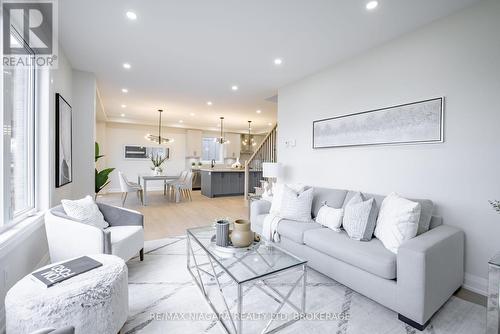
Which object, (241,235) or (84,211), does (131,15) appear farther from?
(241,235)

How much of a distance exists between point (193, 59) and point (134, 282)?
→ 3.03m

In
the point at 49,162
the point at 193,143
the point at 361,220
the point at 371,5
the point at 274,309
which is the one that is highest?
the point at 371,5

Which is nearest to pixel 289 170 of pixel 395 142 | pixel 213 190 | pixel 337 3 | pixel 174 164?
pixel 395 142

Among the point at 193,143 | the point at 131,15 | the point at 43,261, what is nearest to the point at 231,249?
the point at 43,261

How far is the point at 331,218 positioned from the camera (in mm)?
2623

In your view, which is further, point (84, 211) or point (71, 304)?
point (84, 211)

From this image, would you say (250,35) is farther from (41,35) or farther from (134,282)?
(134,282)

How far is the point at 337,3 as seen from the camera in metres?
2.23

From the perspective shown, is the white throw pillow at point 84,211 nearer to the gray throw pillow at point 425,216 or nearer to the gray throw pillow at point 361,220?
the gray throw pillow at point 361,220

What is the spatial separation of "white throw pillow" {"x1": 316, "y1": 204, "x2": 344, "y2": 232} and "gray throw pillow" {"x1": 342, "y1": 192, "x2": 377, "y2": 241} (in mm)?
135

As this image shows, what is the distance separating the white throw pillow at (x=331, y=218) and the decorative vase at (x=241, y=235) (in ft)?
3.35

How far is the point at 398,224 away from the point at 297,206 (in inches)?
45.3

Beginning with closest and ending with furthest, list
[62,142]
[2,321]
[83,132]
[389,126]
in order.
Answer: [2,321] → [389,126] → [62,142] → [83,132]

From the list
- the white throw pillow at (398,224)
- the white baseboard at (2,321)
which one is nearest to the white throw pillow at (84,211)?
the white baseboard at (2,321)
